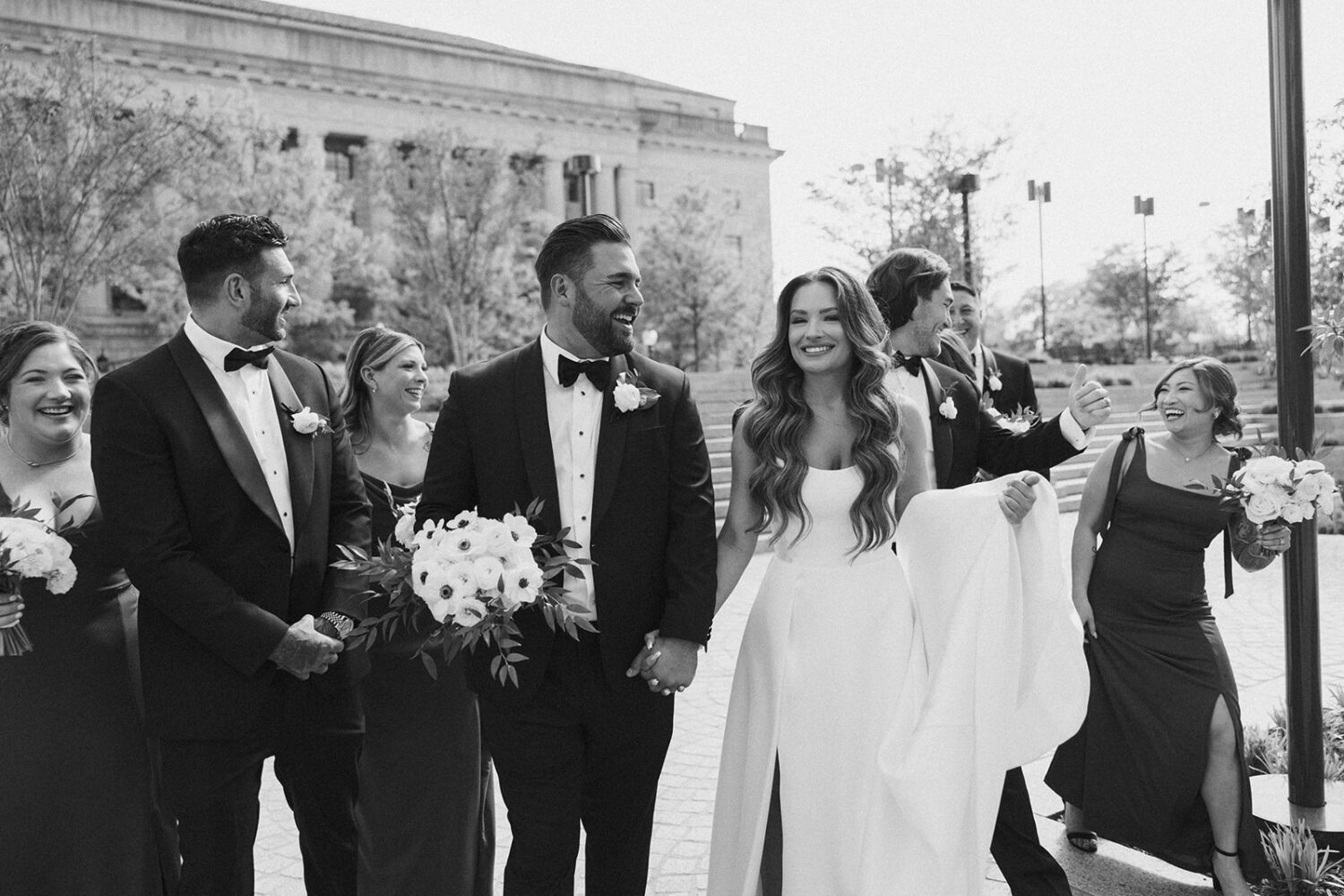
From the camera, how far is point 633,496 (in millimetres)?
3801

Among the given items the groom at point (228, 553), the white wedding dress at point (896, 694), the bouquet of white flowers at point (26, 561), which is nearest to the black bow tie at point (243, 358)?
the groom at point (228, 553)

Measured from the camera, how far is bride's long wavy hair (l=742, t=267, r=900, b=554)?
4152 mm

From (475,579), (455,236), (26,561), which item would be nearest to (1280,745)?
(475,579)

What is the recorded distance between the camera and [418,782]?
449cm

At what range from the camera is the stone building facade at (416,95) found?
1729 inches

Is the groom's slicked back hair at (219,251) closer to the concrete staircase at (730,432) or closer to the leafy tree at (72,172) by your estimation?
the concrete staircase at (730,432)

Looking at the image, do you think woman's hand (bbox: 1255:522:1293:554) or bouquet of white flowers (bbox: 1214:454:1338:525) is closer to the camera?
bouquet of white flowers (bbox: 1214:454:1338:525)

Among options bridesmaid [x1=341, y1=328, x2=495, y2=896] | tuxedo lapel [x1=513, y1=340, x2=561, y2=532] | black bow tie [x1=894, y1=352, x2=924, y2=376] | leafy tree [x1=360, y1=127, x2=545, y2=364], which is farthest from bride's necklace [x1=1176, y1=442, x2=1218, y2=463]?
leafy tree [x1=360, y1=127, x2=545, y2=364]

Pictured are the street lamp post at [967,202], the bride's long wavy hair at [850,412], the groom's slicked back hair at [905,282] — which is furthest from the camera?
the street lamp post at [967,202]

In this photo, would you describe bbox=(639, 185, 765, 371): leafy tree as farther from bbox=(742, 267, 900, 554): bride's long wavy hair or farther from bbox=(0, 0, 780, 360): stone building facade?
bbox=(742, 267, 900, 554): bride's long wavy hair

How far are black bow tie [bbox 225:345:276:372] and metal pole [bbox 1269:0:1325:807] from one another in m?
4.08

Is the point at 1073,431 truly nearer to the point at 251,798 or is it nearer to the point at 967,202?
the point at 251,798

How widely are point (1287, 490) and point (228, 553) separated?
3.92 meters

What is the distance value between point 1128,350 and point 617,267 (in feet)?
193
